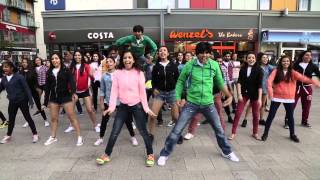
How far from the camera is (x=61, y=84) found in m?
5.67

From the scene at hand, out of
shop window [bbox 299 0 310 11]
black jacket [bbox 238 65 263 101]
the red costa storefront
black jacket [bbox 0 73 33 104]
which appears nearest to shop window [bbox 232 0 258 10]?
the red costa storefront

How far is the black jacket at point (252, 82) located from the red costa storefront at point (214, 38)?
12.7 metres

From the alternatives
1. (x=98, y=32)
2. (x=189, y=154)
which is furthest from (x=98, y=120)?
(x=98, y=32)

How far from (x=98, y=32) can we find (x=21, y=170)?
14.8 meters

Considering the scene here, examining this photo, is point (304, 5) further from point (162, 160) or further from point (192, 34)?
point (162, 160)

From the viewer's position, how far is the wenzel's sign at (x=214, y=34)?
736 inches

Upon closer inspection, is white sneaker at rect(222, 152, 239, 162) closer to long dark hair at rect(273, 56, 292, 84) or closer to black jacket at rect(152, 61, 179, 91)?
black jacket at rect(152, 61, 179, 91)

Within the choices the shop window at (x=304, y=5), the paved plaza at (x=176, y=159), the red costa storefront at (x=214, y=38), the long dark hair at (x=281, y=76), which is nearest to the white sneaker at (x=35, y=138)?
the paved plaza at (x=176, y=159)

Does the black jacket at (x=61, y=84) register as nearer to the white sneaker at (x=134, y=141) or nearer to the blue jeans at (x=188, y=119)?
the white sneaker at (x=134, y=141)

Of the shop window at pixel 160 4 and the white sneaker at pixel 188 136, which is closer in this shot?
the white sneaker at pixel 188 136

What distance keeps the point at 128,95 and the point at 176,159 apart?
1.36 meters

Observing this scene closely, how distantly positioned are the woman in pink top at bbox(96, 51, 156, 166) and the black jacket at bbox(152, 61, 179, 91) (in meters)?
0.99

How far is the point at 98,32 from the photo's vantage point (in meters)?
18.6

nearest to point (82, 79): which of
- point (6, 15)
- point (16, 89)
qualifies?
point (16, 89)
